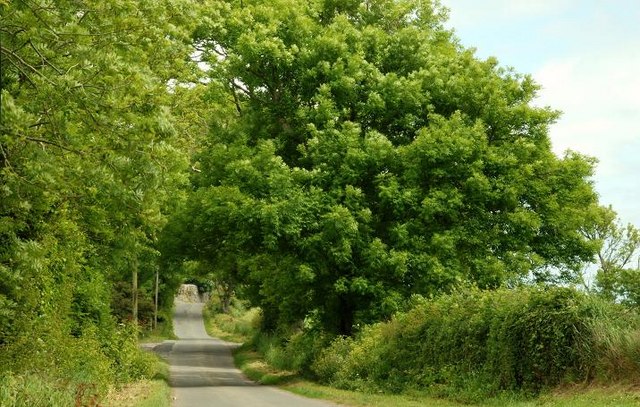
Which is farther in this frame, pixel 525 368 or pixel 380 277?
pixel 380 277

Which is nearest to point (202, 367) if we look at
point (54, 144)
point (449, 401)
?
point (449, 401)

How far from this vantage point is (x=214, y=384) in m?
30.2

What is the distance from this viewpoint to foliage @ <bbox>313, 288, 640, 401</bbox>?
58.0ft

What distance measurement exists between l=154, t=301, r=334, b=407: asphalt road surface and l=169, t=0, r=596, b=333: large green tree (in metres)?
4.40

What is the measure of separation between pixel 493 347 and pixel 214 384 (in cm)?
1363

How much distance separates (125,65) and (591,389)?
11485mm

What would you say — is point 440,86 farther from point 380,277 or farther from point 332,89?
point 380,277

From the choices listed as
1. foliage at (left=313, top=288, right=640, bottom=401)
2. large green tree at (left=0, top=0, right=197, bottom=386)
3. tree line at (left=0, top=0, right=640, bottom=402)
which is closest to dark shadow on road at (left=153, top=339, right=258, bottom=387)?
tree line at (left=0, top=0, right=640, bottom=402)

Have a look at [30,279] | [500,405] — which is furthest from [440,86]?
[30,279]

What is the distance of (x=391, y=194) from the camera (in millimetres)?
27562

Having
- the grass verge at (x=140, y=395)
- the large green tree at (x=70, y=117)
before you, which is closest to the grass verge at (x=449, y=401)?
the grass verge at (x=140, y=395)

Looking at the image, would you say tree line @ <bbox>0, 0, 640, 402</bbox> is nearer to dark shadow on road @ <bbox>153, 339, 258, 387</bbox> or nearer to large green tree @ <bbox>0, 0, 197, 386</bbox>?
dark shadow on road @ <bbox>153, 339, 258, 387</bbox>

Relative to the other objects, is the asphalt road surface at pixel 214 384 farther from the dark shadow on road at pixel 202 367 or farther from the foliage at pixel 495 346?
the foliage at pixel 495 346

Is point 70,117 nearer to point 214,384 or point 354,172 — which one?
point 354,172
